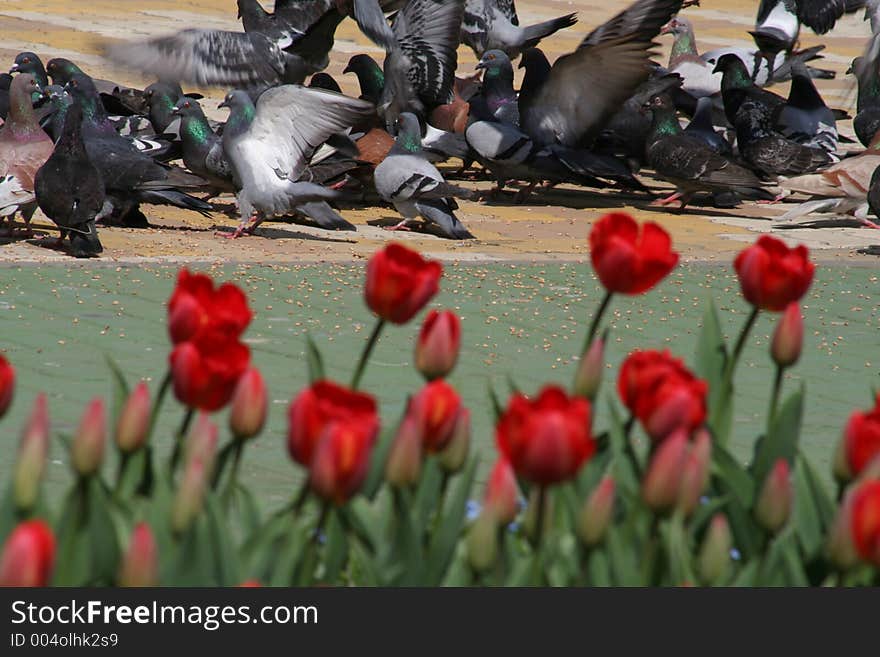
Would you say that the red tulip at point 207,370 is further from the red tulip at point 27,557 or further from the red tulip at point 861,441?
the red tulip at point 861,441

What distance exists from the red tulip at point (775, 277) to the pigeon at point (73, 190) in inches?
215

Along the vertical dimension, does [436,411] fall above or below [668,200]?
below

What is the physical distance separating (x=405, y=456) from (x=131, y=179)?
6.79 m

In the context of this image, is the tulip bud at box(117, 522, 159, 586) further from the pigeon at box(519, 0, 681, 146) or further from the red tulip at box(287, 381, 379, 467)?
the pigeon at box(519, 0, 681, 146)

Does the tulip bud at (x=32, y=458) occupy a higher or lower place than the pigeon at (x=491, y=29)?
lower

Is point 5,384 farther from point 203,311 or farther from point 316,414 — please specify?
point 316,414

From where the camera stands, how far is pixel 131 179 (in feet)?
27.5

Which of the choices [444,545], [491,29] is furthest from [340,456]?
[491,29]

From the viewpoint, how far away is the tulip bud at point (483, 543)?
1852mm

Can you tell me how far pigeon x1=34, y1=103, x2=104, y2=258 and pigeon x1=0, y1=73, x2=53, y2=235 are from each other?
215mm

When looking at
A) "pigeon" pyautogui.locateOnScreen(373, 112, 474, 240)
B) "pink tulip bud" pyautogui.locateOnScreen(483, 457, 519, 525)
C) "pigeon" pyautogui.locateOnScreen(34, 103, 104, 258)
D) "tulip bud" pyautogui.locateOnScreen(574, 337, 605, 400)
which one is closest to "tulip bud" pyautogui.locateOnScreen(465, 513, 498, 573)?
"pink tulip bud" pyautogui.locateOnScreen(483, 457, 519, 525)

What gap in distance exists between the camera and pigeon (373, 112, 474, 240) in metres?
8.77

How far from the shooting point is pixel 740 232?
9594 mm

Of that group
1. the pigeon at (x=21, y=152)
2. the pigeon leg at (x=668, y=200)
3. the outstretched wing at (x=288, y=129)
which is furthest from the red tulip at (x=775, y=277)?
the pigeon leg at (x=668, y=200)
